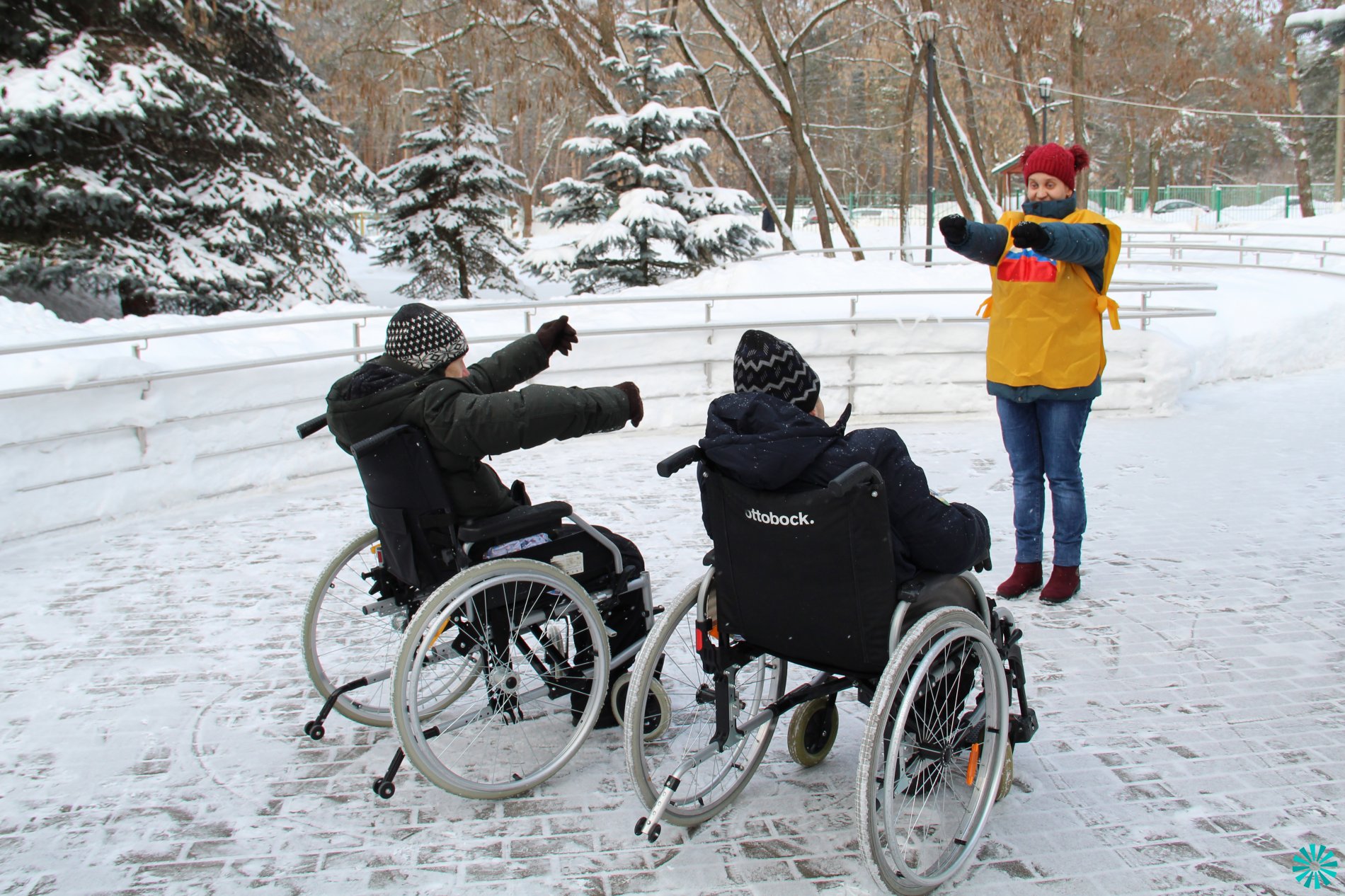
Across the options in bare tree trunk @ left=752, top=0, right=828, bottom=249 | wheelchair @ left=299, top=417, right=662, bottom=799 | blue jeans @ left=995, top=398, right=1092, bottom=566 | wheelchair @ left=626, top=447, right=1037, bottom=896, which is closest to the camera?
wheelchair @ left=626, top=447, right=1037, bottom=896

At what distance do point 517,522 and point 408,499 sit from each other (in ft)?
1.04

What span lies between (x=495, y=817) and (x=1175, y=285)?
795 cm

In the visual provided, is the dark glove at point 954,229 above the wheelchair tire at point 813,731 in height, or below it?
above

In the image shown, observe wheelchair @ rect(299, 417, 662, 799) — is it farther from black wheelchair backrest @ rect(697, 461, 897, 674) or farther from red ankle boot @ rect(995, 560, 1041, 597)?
red ankle boot @ rect(995, 560, 1041, 597)

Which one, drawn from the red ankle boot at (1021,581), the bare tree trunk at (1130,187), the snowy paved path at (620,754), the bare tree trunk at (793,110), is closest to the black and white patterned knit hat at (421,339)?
the snowy paved path at (620,754)

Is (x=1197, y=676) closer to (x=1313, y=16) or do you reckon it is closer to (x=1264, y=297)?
(x=1264, y=297)

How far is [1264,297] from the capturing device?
13078 mm

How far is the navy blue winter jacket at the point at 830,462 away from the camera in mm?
2480

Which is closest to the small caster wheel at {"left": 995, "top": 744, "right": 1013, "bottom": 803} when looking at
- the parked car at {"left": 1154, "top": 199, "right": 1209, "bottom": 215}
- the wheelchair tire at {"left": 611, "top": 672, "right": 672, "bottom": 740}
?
the wheelchair tire at {"left": 611, "top": 672, "right": 672, "bottom": 740}

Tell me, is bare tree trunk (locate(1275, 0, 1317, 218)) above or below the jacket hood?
above

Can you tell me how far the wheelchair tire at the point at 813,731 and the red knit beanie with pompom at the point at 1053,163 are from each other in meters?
2.29

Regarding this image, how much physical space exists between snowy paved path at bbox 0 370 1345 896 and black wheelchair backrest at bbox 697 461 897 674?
1.97 ft

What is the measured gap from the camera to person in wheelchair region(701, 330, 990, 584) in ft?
8.14

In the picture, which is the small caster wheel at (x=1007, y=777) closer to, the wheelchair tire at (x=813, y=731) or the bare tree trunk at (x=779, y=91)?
the wheelchair tire at (x=813, y=731)
